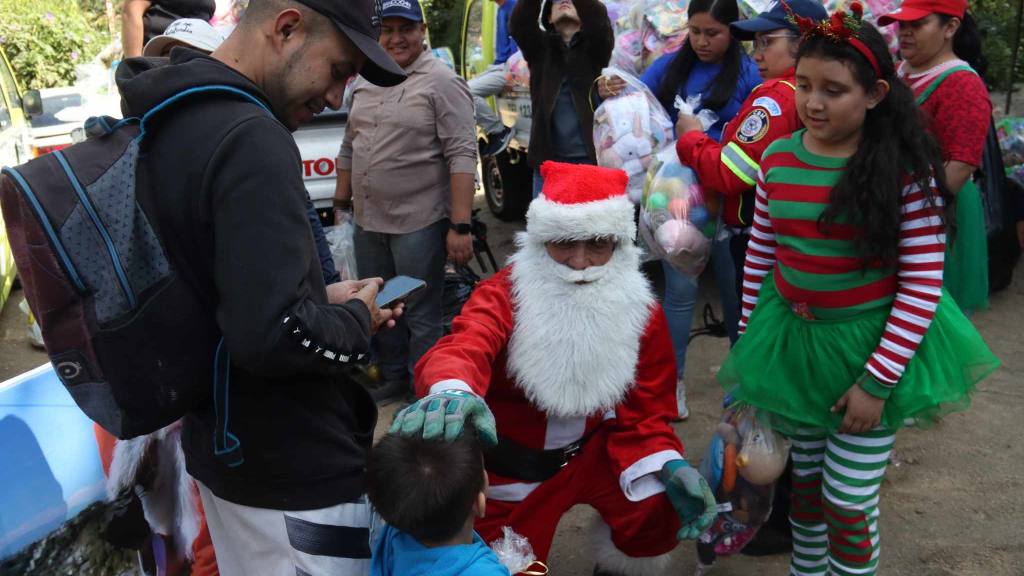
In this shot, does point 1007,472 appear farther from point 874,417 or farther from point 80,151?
point 80,151

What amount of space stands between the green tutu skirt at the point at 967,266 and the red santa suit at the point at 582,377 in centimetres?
105

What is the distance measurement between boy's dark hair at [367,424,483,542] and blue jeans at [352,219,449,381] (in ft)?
7.79

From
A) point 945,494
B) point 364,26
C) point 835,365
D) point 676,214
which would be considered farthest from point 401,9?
Result: point 945,494

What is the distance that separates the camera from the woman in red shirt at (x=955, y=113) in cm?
294

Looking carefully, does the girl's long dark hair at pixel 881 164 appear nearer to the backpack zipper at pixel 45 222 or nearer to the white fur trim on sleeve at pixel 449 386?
the white fur trim on sleeve at pixel 449 386

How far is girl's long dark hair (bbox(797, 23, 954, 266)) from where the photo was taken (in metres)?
2.29

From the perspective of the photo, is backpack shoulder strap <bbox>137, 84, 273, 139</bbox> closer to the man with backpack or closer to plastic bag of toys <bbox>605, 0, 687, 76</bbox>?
the man with backpack

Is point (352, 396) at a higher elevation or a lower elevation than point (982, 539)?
higher

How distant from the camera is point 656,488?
8.74ft

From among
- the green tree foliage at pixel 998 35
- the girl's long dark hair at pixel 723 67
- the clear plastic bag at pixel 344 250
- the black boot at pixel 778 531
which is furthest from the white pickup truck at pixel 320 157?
the green tree foliage at pixel 998 35

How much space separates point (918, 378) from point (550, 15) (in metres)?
3.00

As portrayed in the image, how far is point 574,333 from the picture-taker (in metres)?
2.62

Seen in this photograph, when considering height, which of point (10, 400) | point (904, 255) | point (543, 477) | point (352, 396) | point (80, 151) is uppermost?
point (80, 151)

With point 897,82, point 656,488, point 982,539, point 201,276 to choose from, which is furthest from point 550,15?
point 201,276
